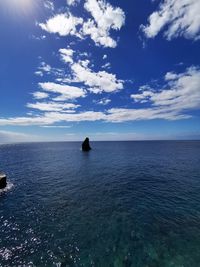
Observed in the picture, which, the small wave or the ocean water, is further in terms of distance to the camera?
the small wave

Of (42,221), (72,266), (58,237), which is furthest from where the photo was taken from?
(42,221)

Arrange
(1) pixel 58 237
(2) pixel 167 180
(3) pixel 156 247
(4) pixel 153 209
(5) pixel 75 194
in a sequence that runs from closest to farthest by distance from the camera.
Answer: (3) pixel 156 247 < (1) pixel 58 237 < (4) pixel 153 209 < (5) pixel 75 194 < (2) pixel 167 180

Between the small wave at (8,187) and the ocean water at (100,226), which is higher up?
the small wave at (8,187)

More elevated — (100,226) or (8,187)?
(8,187)

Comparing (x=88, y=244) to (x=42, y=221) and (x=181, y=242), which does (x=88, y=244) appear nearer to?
(x=42, y=221)

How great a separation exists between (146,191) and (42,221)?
18.8 meters

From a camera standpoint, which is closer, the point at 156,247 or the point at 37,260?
the point at 37,260

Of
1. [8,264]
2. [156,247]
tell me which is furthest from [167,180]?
[8,264]

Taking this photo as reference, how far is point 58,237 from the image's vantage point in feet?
53.7

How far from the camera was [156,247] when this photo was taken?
48.5 ft

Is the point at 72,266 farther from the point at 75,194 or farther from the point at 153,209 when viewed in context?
the point at 75,194

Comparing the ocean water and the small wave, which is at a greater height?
the small wave

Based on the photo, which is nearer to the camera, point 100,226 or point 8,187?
point 100,226

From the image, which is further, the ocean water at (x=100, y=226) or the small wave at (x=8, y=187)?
the small wave at (x=8, y=187)
